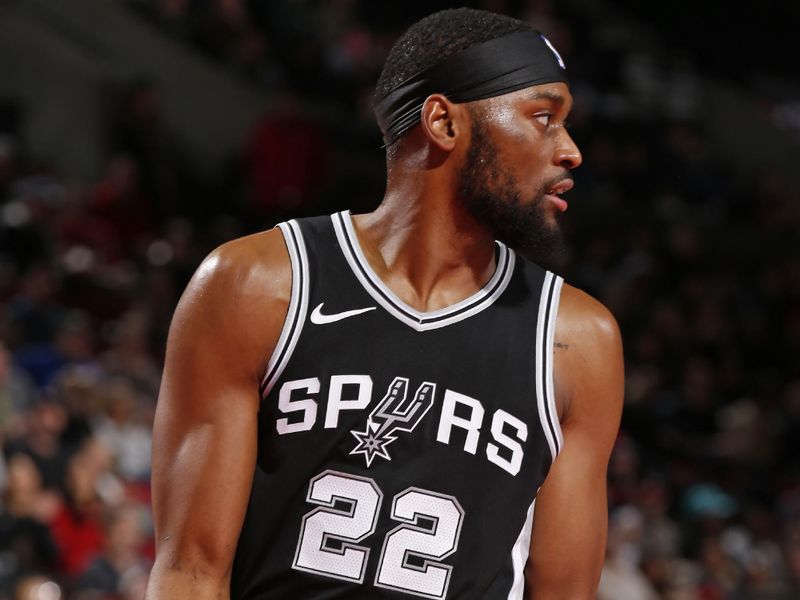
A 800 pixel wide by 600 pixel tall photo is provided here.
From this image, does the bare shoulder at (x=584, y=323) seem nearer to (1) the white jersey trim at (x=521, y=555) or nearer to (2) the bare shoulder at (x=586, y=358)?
(2) the bare shoulder at (x=586, y=358)

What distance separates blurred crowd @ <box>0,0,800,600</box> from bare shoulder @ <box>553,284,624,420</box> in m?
4.83

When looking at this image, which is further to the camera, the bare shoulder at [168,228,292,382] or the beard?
the beard

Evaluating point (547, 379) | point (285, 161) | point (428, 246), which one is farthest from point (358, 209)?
point (547, 379)

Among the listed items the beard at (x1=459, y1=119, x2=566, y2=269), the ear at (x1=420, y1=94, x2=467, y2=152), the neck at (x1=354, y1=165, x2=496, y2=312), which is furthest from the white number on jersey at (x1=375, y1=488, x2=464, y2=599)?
the ear at (x1=420, y1=94, x2=467, y2=152)

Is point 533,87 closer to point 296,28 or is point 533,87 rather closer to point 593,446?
point 593,446

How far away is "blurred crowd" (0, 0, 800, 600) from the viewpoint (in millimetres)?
8102

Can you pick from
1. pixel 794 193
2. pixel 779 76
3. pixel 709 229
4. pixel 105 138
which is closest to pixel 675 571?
pixel 709 229

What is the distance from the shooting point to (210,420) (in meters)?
2.58

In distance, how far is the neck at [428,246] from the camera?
2756mm

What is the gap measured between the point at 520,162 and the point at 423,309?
0.34 m

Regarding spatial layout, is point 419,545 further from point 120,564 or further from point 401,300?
point 120,564

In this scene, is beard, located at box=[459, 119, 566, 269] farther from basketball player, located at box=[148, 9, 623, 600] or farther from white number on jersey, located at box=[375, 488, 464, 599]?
white number on jersey, located at box=[375, 488, 464, 599]

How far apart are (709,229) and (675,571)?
14.4 feet

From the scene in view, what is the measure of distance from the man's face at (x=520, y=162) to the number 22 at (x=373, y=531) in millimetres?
563
